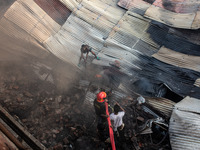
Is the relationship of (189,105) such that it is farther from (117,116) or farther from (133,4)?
(133,4)

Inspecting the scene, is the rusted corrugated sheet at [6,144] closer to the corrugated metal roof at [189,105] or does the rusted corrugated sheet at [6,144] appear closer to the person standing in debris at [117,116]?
the person standing in debris at [117,116]

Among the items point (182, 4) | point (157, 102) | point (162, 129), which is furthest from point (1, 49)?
point (182, 4)

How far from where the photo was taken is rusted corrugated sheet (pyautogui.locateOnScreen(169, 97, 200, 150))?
16.1ft

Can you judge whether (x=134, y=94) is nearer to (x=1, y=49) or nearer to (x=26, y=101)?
(x=26, y=101)

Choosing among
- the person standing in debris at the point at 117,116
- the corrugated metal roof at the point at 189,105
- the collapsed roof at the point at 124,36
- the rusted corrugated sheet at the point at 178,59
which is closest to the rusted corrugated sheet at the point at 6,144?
the person standing in debris at the point at 117,116

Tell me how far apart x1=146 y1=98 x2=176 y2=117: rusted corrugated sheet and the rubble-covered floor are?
1.60 ft

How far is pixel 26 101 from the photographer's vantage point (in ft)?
21.1

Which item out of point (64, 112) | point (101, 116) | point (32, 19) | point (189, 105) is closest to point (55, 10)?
point (32, 19)

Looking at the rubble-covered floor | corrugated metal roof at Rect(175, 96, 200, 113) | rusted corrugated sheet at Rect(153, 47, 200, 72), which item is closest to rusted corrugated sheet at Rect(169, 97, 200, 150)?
corrugated metal roof at Rect(175, 96, 200, 113)

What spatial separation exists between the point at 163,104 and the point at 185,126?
3.51 ft

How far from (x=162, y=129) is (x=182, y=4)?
27.6 feet

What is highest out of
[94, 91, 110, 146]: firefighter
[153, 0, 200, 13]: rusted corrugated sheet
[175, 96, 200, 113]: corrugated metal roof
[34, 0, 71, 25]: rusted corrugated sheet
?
[153, 0, 200, 13]: rusted corrugated sheet

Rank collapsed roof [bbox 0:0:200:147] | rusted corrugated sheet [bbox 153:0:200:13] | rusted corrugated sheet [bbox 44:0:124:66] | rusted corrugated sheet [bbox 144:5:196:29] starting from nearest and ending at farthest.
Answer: collapsed roof [bbox 0:0:200:147], rusted corrugated sheet [bbox 44:0:124:66], rusted corrugated sheet [bbox 144:5:196:29], rusted corrugated sheet [bbox 153:0:200:13]

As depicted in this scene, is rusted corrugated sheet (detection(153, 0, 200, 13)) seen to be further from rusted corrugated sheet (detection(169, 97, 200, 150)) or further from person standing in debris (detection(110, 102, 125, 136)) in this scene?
person standing in debris (detection(110, 102, 125, 136))
